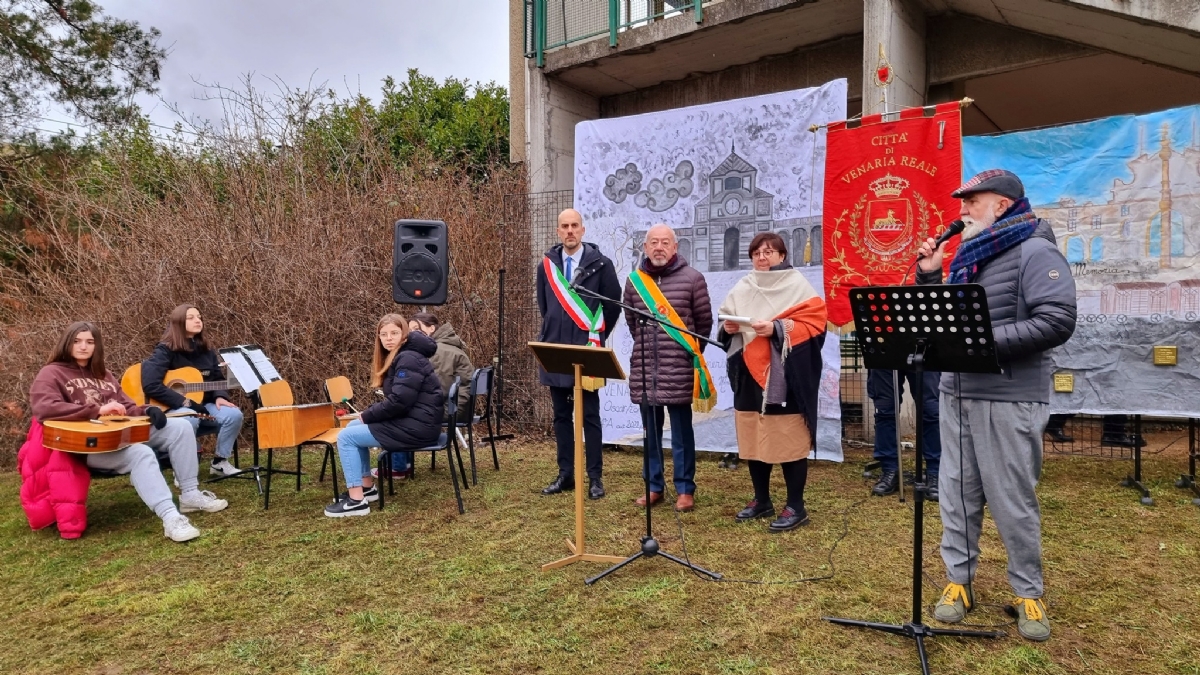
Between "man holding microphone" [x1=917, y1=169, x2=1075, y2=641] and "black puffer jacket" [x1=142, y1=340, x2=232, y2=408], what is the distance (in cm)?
550

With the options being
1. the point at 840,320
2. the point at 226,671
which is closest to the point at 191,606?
the point at 226,671

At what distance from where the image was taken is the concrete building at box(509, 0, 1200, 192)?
686 centimetres

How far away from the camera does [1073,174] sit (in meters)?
5.28

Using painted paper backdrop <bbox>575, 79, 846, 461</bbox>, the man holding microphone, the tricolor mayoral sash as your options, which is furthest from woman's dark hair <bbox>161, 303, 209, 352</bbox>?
A: the man holding microphone

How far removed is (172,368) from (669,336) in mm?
4207

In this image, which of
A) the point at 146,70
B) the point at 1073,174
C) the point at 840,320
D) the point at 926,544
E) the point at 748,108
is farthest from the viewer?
the point at 146,70

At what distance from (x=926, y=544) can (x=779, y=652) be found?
5.33 ft

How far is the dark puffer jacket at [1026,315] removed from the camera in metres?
2.78

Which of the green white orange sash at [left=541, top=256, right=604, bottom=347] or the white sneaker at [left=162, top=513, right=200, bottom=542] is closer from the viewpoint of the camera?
the white sneaker at [left=162, top=513, right=200, bottom=542]

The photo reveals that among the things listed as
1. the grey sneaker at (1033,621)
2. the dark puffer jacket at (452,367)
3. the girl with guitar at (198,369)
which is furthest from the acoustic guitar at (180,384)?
the grey sneaker at (1033,621)

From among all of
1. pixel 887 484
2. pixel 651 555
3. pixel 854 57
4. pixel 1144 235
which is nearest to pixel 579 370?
pixel 651 555

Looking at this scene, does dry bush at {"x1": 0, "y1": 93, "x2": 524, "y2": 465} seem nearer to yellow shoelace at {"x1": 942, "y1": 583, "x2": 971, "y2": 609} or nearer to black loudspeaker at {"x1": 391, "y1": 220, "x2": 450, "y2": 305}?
black loudspeaker at {"x1": 391, "y1": 220, "x2": 450, "y2": 305}

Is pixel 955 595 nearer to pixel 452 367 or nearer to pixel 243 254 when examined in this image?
pixel 452 367

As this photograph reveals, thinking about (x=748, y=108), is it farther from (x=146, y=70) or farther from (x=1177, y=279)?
(x=146, y=70)
